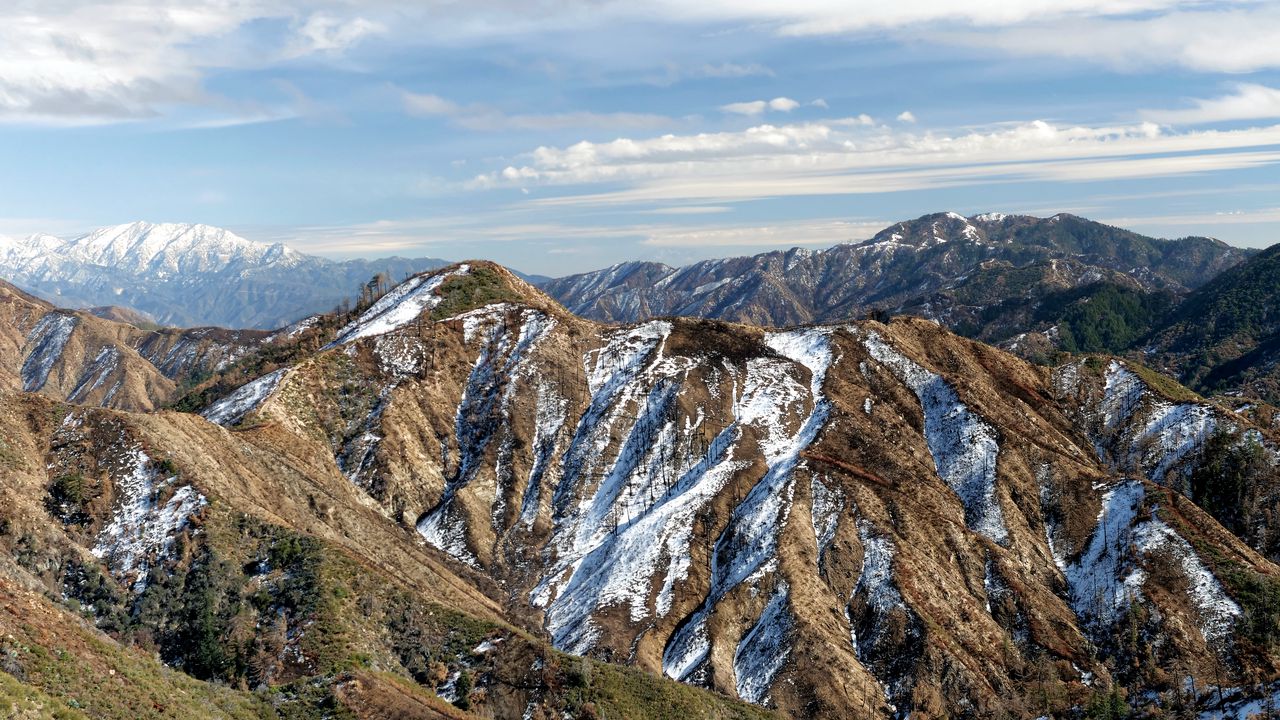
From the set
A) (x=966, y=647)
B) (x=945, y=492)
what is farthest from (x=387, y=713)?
(x=945, y=492)

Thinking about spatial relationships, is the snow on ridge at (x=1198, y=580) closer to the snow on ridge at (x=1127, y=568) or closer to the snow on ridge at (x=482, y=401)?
the snow on ridge at (x=1127, y=568)

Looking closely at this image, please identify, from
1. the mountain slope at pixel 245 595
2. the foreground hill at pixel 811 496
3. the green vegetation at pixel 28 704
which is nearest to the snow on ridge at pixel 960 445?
the foreground hill at pixel 811 496

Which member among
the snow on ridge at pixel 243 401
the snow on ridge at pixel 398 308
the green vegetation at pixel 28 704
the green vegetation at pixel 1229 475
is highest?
the snow on ridge at pixel 398 308

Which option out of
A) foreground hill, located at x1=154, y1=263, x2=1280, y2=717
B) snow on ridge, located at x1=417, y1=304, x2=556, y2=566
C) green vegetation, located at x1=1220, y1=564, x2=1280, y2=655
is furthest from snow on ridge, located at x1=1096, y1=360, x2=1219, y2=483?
snow on ridge, located at x1=417, y1=304, x2=556, y2=566

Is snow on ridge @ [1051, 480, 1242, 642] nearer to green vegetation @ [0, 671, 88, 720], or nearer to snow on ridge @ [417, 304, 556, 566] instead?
snow on ridge @ [417, 304, 556, 566]

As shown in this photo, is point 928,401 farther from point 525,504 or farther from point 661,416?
point 525,504

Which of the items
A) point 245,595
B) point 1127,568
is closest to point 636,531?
point 245,595
